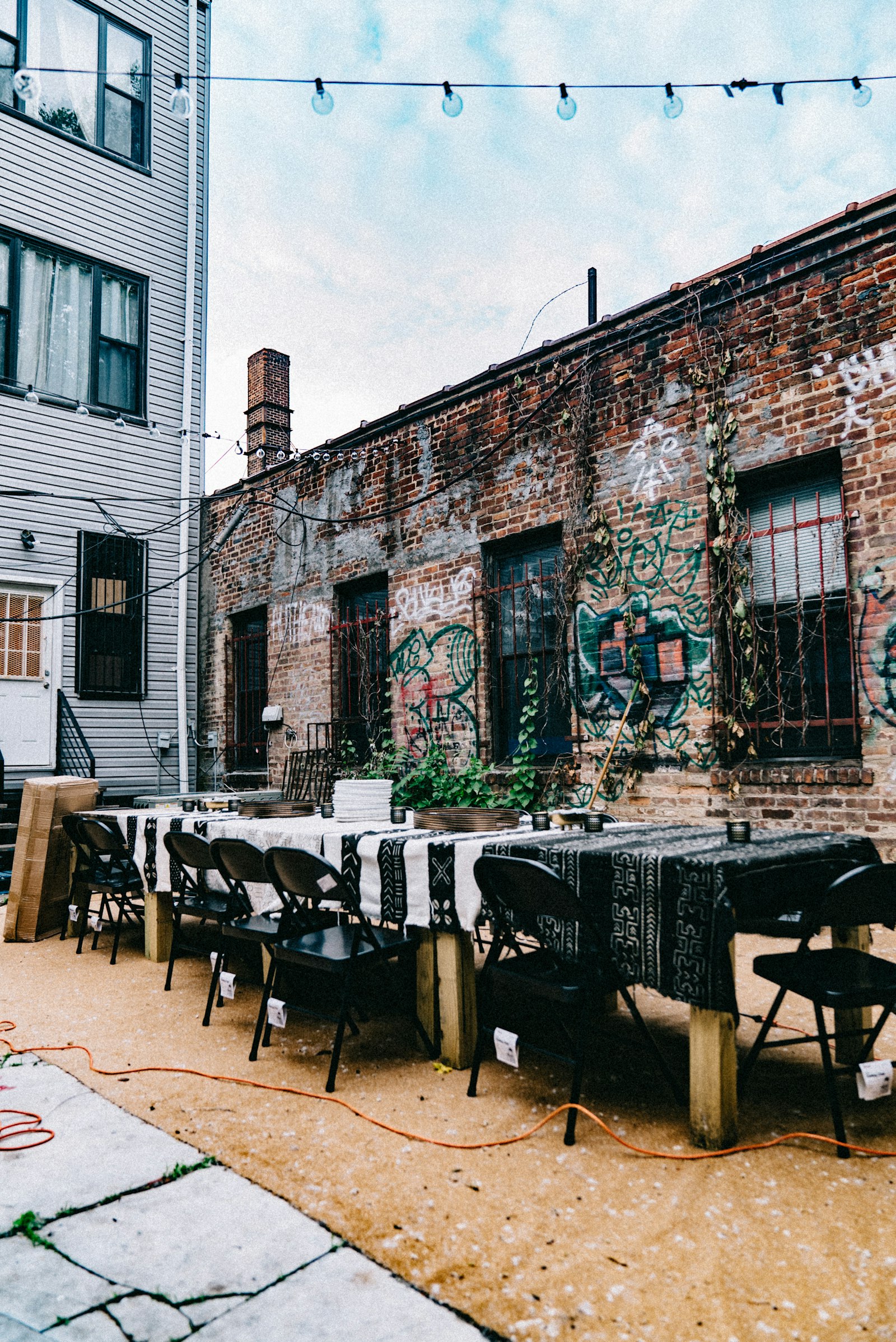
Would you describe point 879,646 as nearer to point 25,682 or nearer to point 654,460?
point 654,460

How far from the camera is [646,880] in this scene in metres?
2.60

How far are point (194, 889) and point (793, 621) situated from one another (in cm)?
403

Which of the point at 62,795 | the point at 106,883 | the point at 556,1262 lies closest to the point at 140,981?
the point at 106,883

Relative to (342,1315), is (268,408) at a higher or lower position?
higher

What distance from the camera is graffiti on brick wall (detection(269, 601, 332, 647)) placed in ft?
29.8

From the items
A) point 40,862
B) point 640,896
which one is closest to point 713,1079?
point 640,896

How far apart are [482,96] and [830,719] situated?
4.27m

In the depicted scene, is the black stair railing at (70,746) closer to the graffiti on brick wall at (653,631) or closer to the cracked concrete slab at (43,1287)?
the graffiti on brick wall at (653,631)

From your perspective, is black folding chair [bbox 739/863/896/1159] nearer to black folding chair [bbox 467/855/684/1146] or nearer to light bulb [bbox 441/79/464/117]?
black folding chair [bbox 467/855/684/1146]

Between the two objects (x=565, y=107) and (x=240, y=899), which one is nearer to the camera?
(x=240, y=899)

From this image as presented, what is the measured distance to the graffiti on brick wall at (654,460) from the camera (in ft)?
20.1

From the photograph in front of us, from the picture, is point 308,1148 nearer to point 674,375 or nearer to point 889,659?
point 889,659

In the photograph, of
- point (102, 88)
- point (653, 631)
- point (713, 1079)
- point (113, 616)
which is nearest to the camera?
point (713, 1079)

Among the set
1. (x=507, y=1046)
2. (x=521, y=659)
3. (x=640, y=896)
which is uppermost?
(x=521, y=659)
